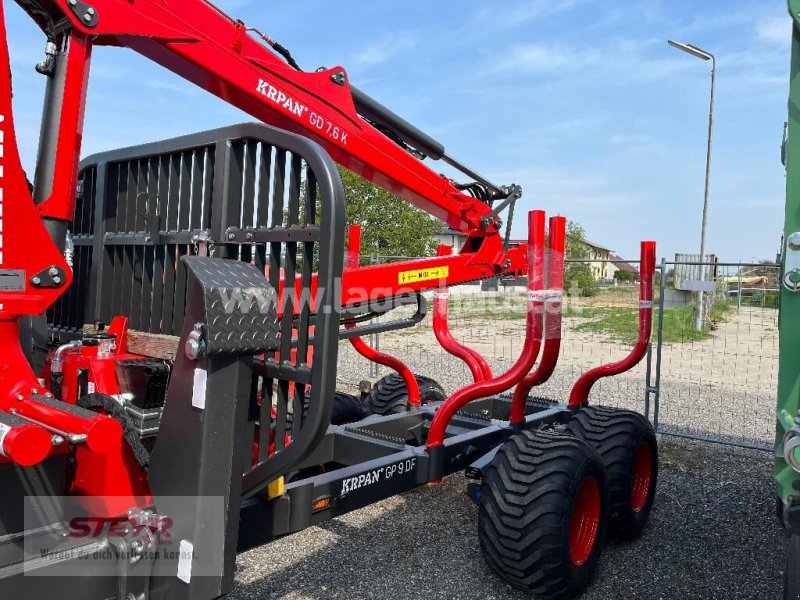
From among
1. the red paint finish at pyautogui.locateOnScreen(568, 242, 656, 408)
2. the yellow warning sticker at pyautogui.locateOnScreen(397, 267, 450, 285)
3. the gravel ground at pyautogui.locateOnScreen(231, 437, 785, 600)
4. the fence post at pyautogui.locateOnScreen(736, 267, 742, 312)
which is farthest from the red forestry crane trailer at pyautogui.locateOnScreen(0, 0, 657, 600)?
the fence post at pyautogui.locateOnScreen(736, 267, 742, 312)

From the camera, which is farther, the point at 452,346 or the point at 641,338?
the point at 452,346

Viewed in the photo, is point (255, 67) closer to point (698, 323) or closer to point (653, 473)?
point (653, 473)

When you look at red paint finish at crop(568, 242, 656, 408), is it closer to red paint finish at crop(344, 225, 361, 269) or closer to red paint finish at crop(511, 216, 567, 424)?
red paint finish at crop(511, 216, 567, 424)

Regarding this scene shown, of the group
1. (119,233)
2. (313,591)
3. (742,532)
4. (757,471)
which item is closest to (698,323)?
(757,471)

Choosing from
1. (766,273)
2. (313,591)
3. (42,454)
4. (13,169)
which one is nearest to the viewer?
(42,454)

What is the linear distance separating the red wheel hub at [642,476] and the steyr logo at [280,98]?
124 inches

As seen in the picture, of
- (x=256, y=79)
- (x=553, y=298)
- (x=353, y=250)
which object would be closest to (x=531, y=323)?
(x=553, y=298)

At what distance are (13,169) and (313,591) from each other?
8.35 feet

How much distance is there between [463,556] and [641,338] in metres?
2.37

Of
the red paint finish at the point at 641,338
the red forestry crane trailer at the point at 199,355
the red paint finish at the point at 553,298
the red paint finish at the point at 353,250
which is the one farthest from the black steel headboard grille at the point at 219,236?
the red paint finish at the point at 641,338

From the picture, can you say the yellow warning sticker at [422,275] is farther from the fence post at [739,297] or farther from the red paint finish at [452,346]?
the fence post at [739,297]

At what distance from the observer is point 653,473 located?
15.9 ft

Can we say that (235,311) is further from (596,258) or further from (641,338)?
(596,258)

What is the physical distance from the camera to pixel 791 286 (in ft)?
7.78
